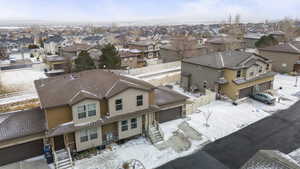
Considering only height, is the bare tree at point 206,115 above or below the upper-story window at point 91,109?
below

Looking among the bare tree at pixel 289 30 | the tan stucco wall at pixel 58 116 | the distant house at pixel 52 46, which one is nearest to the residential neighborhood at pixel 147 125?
the tan stucco wall at pixel 58 116

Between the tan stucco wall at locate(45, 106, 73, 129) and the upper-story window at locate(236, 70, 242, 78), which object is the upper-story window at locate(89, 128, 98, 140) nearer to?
the tan stucco wall at locate(45, 106, 73, 129)

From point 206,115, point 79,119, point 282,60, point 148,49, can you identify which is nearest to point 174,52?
point 148,49

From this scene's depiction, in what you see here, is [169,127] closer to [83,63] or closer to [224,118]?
[224,118]

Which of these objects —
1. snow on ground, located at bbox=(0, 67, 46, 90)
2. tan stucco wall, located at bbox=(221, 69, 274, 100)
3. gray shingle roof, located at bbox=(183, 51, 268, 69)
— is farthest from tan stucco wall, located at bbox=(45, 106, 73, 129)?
snow on ground, located at bbox=(0, 67, 46, 90)

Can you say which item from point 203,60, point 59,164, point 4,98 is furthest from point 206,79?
point 4,98

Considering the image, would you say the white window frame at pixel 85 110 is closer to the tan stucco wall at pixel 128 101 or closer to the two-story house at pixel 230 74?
the tan stucco wall at pixel 128 101

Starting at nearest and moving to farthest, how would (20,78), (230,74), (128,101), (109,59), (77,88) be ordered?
1. (77,88)
2. (128,101)
3. (230,74)
4. (109,59)
5. (20,78)
